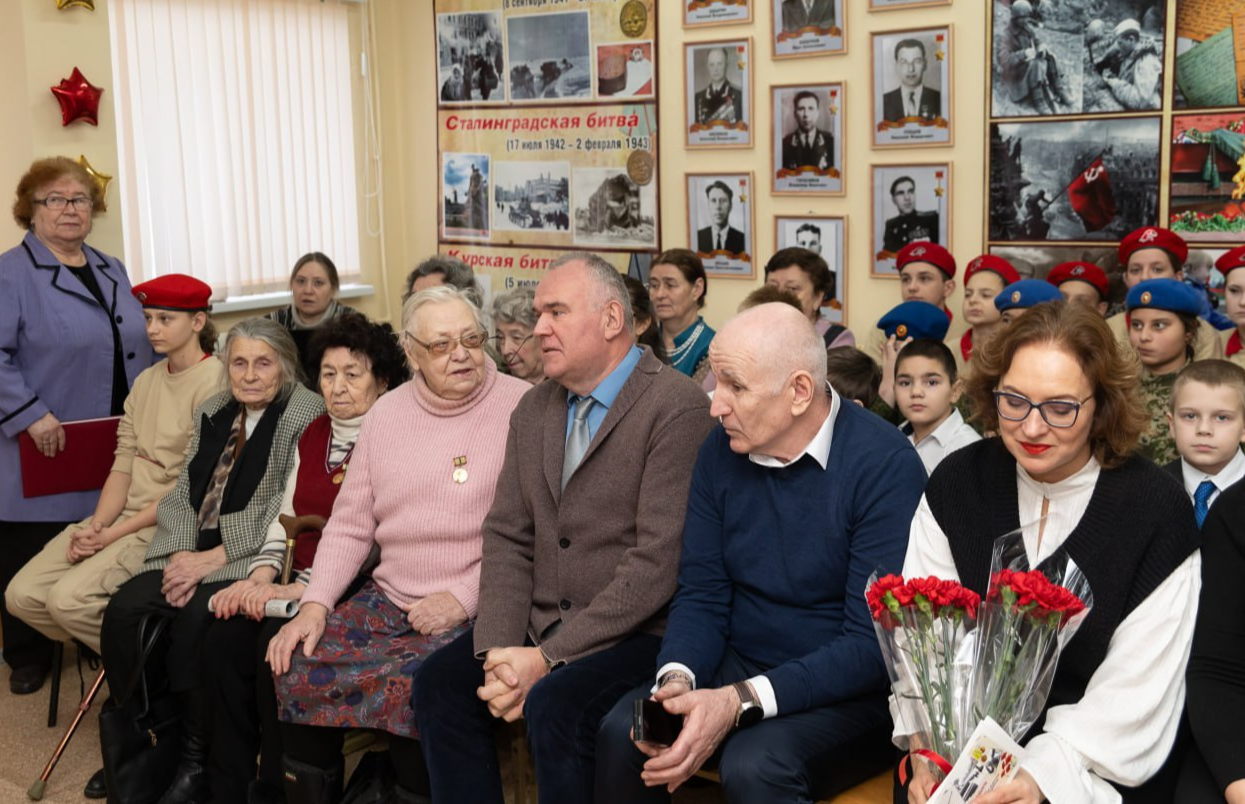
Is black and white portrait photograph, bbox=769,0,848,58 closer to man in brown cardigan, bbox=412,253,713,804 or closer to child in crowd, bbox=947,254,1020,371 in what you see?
child in crowd, bbox=947,254,1020,371

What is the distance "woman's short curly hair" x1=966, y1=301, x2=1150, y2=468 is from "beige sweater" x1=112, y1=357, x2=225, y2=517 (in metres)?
3.00

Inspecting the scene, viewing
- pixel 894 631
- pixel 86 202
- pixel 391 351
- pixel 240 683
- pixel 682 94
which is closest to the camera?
pixel 894 631

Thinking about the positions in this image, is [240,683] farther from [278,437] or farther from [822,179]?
[822,179]

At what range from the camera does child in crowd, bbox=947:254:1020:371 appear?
16.2 ft

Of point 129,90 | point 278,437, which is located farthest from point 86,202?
point 278,437

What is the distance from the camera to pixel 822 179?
224 inches

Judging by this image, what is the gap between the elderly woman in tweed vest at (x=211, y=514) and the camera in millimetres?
3660

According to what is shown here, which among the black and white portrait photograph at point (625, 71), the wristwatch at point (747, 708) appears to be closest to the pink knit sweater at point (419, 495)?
the wristwatch at point (747, 708)

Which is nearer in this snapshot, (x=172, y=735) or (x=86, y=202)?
(x=172, y=735)

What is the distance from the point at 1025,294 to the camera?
14.5 ft

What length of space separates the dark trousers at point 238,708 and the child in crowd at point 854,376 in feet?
5.94

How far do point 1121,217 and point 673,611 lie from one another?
10.5ft

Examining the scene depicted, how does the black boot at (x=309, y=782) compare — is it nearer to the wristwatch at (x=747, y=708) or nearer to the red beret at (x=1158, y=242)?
the wristwatch at (x=747, y=708)

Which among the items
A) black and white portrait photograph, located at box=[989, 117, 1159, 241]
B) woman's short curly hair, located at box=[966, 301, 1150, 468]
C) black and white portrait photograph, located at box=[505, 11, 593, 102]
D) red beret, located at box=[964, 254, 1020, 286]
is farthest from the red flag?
woman's short curly hair, located at box=[966, 301, 1150, 468]
